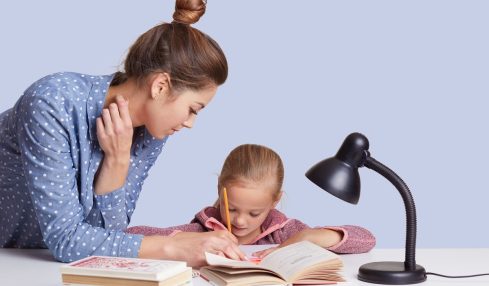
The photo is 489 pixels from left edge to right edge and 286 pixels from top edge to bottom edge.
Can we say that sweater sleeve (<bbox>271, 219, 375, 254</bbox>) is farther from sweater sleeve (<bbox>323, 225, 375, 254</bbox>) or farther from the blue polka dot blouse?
the blue polka dot blouse

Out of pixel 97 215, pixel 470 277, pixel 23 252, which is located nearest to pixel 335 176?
pixel 470 277

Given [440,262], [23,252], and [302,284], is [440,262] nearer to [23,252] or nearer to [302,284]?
[302,284]

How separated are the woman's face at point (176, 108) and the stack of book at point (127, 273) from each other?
1.73 feet

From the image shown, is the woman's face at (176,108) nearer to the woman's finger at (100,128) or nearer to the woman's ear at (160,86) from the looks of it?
the woman's ear at (160,86)

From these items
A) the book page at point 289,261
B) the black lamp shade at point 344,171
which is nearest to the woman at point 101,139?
the book page at point 289,261

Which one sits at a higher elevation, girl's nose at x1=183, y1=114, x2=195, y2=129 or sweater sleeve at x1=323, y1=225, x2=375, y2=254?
girl's nose at x1=183, y1=114, x2=195, y2=129

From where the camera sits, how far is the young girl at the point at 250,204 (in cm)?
283

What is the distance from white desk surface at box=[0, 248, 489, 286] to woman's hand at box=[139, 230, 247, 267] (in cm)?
11

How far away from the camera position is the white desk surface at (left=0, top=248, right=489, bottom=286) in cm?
215

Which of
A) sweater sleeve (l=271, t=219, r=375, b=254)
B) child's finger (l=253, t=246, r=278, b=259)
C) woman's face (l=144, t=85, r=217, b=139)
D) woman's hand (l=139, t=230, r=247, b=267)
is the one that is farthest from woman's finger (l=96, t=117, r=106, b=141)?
sweater sleeve (l=271, t=219, r=375, b=254)

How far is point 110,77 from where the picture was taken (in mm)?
2496

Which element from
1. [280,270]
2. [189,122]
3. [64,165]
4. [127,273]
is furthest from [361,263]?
[64,165]

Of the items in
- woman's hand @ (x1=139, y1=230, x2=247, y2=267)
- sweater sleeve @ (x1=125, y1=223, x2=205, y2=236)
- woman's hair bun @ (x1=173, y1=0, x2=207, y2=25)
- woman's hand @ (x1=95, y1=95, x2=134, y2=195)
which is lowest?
sweater sleeve @ (x1=125, y1=223, x2=205, y2=236)

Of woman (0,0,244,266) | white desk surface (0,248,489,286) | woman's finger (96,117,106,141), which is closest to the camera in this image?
white desk surface (0,248,489,286)
